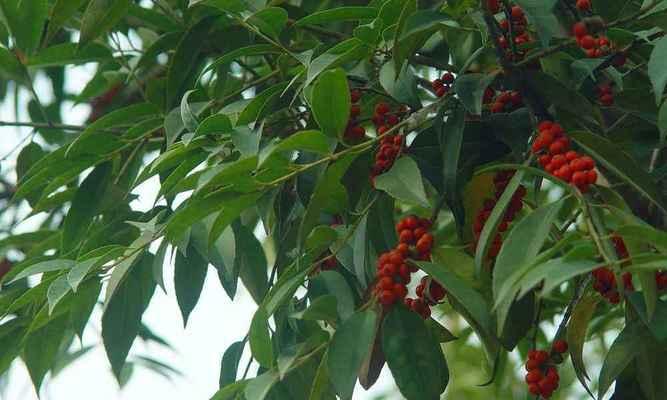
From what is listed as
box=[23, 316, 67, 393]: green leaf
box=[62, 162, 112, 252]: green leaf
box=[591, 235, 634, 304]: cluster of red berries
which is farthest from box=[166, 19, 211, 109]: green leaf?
box=[591, 235, 634, 304]: cluster of red berries

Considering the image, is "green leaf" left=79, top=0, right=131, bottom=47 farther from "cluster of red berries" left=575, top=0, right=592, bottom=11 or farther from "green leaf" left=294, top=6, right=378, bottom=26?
"cluster of red berries" left=575, top=0, right=592, bottom=11

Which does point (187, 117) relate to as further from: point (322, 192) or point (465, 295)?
point (465, 295)

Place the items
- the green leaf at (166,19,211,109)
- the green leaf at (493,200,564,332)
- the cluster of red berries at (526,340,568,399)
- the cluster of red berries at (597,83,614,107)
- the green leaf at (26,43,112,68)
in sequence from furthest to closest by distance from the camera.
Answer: the green leaf at (26,43,112,68), the green leaf at (166,19,211,109), the cluster of red berries at (597,83,614,107), the cluster of red berries at (526,340,568,399), the green leaf at (493,200,564,332)

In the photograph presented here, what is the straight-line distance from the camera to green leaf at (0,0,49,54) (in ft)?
3.41

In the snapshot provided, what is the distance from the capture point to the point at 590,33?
0.84m

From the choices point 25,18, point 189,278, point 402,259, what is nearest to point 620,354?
point 402,259

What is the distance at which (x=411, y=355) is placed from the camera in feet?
2.53

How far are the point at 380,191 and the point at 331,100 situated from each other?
11 cm

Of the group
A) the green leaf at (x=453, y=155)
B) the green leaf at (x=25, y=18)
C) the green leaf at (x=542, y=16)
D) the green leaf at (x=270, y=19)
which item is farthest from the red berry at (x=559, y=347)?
the green leaf at (x=25, y=18)

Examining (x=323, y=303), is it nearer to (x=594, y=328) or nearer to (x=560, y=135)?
(x=560, y=135)

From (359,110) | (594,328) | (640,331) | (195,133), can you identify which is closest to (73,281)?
(195,133)

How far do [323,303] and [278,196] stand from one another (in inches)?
7.2

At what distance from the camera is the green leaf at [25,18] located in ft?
3.41

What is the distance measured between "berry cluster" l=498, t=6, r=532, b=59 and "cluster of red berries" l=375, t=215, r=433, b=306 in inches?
5.9
